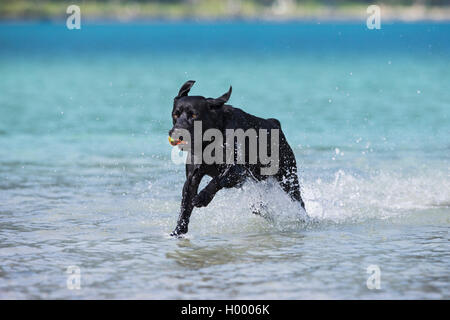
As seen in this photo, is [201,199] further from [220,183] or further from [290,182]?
[290,182]

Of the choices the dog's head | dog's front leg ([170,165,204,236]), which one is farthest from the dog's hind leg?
the dog's head

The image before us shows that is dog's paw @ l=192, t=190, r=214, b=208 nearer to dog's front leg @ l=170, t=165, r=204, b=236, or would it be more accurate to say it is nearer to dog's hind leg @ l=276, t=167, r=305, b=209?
dog's front leg @ l=170, t=165, r=204, b=236

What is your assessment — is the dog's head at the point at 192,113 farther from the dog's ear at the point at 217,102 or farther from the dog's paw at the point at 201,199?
the dog's paw at the point at 201,199

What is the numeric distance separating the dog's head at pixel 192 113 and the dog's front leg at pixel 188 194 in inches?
18.1

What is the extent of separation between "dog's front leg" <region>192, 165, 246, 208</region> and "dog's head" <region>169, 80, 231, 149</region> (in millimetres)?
505

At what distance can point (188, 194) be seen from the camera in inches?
348

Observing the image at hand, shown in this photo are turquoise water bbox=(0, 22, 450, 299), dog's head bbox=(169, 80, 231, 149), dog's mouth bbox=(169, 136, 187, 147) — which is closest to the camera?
turquoise water bbox=(0, 22, 450, 299)

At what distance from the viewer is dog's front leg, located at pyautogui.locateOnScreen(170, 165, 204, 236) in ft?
28.8

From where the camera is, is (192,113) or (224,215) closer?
(192,113)

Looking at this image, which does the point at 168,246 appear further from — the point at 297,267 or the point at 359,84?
the point at 359,84

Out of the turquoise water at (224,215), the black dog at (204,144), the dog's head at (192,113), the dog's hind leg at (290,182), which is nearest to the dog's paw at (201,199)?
the black dog at (204,144)

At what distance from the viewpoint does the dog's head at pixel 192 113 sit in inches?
331

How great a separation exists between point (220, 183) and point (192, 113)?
2.56ft

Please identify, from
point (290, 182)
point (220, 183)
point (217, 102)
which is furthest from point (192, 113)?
point (290, 182)
